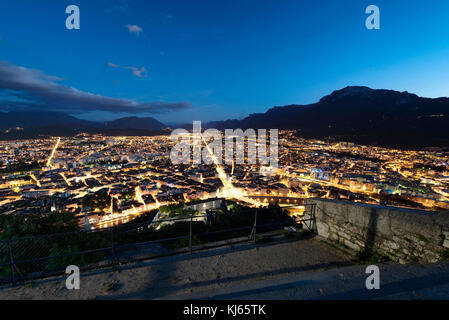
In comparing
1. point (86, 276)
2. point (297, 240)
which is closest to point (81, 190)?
point (86, 276)

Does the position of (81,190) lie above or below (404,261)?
below

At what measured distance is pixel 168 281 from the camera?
341 cm

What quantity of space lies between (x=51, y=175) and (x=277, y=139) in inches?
3270

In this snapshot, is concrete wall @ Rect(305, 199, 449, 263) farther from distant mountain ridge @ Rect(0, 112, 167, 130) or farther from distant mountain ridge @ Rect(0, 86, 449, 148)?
distant mountain ridge @ Rect(0, 112, 167, 130)

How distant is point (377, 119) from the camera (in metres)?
90.4

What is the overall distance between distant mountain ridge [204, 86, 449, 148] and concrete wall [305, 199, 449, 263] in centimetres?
7699

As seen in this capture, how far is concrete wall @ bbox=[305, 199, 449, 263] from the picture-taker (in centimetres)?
327

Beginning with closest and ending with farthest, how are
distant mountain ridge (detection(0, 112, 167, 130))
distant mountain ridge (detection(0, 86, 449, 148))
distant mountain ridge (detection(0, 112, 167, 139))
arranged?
distant mountain ridge (detection(0, 86, 449, 148)) → distant mountain ridge (detection(0, 112, 167, 139)) → distant mountain ridge (detection(0, 112, 167, 130))

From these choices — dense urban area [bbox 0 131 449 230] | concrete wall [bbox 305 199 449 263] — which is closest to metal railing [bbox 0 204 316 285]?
concrete wall [bbox 305 199 449 263]

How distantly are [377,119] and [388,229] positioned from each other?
366 ft

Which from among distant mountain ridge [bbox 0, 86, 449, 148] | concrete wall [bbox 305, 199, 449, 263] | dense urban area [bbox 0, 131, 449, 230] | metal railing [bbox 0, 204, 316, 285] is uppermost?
distant mountain ridge [bbox 0, 86, 449, 148]

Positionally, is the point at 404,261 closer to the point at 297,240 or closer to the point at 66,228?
the point at 297,240

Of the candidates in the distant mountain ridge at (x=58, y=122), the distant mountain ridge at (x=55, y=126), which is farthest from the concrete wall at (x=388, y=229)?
the distant mountain ridge at (x=58, y=122)
